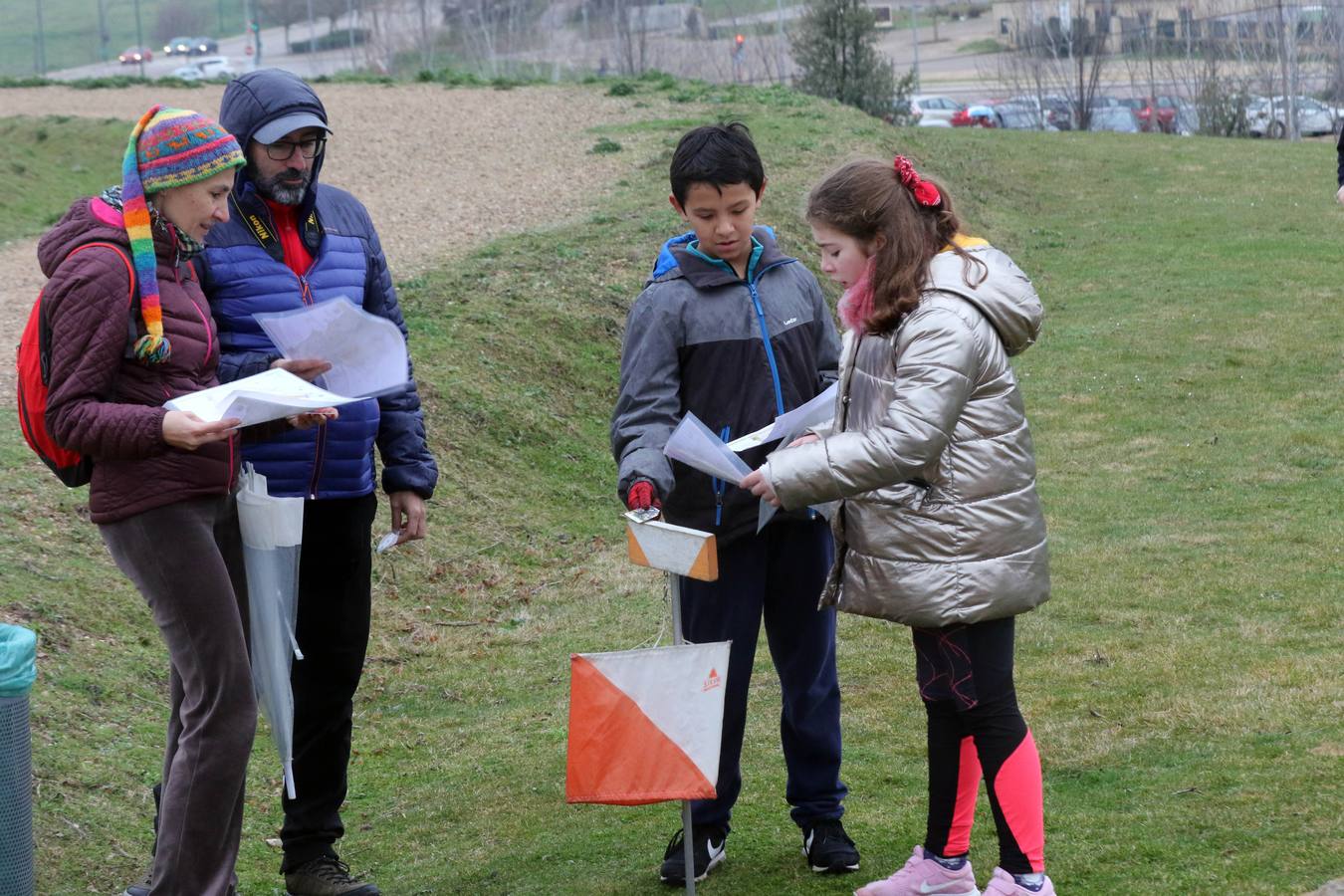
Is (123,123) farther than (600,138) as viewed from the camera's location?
Yes

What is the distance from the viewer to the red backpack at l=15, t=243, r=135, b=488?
3.30 m

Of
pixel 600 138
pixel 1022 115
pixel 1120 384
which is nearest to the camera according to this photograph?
pixel 1120 384

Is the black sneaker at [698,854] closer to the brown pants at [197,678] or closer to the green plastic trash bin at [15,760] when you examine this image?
the brown pants at [197,678]

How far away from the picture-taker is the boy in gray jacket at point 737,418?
Answer: 12.2 ft

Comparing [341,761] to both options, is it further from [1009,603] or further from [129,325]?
[1009,603]

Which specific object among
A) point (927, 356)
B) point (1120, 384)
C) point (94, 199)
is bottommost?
point (1120, 384)

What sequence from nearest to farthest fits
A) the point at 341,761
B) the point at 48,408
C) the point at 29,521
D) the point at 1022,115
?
the point at 48,408
the point at 341,761
the point at 29,521
the point at 1022,115

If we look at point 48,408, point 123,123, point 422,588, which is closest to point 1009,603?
point 48,408

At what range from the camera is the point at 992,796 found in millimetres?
3426

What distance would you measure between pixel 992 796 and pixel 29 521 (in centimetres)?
474

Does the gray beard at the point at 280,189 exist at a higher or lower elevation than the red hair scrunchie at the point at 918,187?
higher

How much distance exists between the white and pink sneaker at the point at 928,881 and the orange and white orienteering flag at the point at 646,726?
0.51 meters

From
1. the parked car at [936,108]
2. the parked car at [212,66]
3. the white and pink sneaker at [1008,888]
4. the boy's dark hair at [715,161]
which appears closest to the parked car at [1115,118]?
the parked car at [936,108]

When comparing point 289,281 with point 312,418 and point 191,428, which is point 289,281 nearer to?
point 312,418
